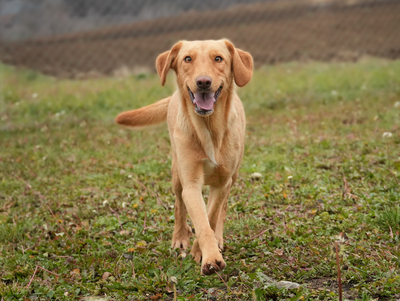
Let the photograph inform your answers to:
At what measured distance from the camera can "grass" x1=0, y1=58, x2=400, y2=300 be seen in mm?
2873

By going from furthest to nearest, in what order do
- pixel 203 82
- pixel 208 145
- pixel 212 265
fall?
pixel 208 145
pixel 203 82
pixel 212 265

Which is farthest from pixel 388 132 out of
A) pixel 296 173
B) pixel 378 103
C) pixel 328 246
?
pixel 328 246

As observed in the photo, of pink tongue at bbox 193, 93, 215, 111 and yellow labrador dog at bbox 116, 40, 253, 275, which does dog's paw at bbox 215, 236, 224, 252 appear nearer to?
yellow labrador dog at bbox 116, 40, 253, 275

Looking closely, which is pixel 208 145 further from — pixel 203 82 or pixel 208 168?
pixel 203 82

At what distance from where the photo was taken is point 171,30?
1117 cm

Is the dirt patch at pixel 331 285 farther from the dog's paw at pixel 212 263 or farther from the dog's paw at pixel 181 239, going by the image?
the dog's paw at pixel 181 239

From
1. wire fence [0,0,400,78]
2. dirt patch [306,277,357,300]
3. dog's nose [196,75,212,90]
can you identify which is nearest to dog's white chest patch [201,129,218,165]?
dog's nose [196,75,212,90]

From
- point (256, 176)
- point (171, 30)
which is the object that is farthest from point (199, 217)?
point (171, 30)

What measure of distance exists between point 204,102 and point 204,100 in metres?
0.02

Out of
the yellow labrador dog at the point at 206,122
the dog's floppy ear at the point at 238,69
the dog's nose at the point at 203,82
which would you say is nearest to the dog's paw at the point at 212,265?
the yellow labrador dog at the point at 206,122

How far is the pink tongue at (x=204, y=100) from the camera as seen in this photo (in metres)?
3.15

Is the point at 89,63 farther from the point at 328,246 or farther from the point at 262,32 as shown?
the point at 328,246

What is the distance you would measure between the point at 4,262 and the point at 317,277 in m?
2.24

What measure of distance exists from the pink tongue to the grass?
1.06m
